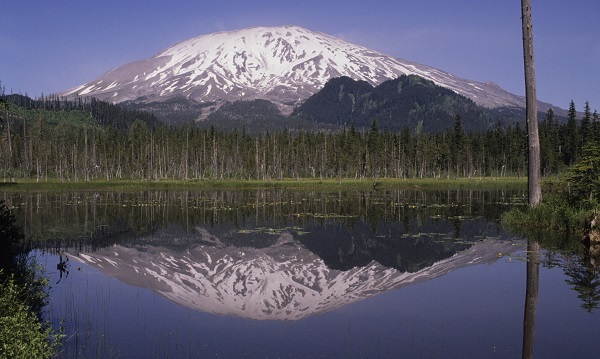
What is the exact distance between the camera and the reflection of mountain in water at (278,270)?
1481cm

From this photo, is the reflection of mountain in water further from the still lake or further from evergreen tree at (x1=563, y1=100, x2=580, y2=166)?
evergreen tree at (x1=563, y1=100, x2=580, y2=166)

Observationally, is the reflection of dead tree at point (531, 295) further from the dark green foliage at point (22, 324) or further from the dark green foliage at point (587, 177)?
the dark green foliage at point (22, 324)

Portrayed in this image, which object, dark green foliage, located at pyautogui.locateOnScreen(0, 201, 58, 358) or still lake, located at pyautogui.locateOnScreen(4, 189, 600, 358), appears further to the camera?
still lake, located at pyautogui.locateOnScreen(4, 189, 600, 358)

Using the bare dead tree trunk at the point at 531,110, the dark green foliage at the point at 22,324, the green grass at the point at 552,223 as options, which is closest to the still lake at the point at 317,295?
the dark green foliage at the point at 22,324

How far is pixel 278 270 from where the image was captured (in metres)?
19.4

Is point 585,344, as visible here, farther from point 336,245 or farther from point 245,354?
point 336,245

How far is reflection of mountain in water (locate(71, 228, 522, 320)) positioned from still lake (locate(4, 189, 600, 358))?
0.06 meters

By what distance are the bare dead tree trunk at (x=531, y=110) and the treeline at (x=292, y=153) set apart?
99.5m

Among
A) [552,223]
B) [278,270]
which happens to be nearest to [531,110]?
[552,223]

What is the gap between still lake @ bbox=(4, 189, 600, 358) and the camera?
10961 millimetres

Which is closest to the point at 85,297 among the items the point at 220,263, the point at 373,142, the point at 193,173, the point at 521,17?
the point at 220,263

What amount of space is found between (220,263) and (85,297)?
6.40 meters

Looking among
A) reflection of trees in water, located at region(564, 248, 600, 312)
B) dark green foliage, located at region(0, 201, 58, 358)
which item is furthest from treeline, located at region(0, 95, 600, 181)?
dark green foliage, located at region(0, 201, 58, 358)

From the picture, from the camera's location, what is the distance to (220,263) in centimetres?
2116
